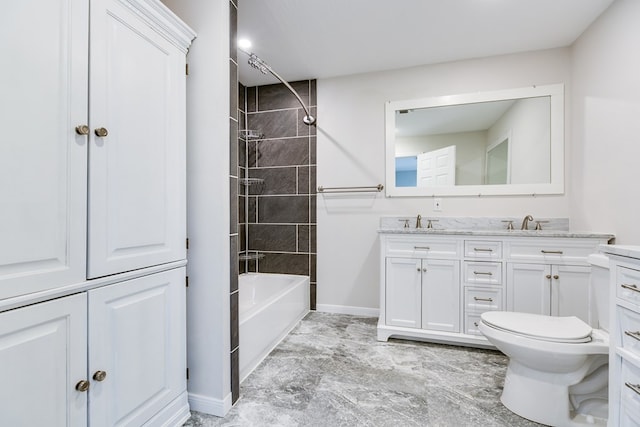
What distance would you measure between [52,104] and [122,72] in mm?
317

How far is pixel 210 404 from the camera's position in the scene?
154cm

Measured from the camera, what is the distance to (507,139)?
106 inches

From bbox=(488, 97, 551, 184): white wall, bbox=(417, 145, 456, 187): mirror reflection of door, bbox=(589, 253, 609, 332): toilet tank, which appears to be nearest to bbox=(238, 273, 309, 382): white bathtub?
bbox=(417, 145, 456, 187): mirror reflection of door

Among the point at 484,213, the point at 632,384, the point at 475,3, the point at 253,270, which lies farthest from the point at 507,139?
the point at 253,270

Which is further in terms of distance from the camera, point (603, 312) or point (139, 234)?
point (603, 312)

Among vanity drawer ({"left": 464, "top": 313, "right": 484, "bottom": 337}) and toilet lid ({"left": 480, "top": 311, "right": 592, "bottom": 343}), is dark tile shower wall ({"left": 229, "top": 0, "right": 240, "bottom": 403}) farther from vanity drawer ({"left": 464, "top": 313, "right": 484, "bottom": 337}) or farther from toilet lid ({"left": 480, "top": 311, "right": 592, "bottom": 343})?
vanity drawer ({"left": 464, "top": 313, "right": 484, "bottom": 337})

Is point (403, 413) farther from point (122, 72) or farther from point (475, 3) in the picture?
point (475, 3)

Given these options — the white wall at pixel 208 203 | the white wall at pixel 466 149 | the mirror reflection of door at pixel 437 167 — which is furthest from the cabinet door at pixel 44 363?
the white wall at pixel 466 149

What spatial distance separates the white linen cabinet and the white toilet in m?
1.66

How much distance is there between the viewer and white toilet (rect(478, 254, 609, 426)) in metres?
1.48

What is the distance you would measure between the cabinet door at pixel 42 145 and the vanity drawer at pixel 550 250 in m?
2.50

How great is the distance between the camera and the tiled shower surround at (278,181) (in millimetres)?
3172

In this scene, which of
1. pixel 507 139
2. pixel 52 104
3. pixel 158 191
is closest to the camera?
pixel 52 104

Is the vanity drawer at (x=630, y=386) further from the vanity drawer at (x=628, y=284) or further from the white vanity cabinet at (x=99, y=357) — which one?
the white vanity cabinet at (x=99, y=357)
